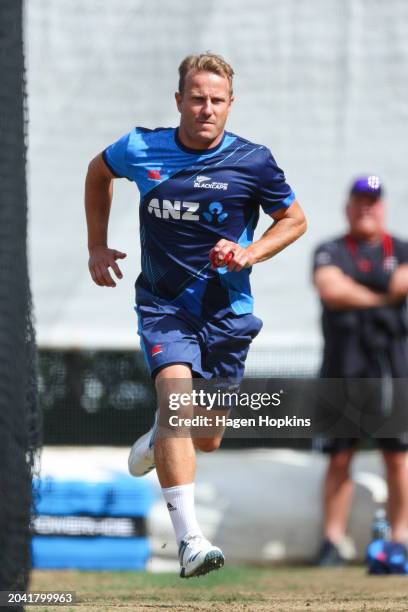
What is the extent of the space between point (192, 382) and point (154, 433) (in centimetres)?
44

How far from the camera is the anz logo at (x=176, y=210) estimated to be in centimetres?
522

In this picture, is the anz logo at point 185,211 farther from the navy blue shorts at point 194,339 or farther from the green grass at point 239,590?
the green grass at point 239,590

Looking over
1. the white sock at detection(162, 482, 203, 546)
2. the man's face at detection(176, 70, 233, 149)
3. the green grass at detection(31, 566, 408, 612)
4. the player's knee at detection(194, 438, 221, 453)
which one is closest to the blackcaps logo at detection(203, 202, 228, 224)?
the man's face at detection(176, 70, 233, 149)

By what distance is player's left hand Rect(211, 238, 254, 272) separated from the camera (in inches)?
190

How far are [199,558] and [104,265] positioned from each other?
→ 52.0 inches

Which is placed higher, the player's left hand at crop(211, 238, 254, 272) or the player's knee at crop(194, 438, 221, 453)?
the player's left hand at crop(211, 238, 254, 272)

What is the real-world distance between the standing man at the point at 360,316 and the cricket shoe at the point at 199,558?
8.92ft

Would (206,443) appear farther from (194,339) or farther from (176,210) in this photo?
(176,210)

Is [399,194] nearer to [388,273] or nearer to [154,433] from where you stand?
[388,273]

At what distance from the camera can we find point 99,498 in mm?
7801

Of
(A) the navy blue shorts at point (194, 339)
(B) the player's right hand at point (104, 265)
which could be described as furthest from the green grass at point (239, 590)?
(B) the player's right hand at point (104, 265)

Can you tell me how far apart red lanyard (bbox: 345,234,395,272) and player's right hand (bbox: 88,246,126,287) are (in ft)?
8.20

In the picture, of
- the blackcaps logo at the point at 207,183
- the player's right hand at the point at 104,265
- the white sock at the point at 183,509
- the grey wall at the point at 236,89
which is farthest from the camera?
the grey wall at the point at 236,89

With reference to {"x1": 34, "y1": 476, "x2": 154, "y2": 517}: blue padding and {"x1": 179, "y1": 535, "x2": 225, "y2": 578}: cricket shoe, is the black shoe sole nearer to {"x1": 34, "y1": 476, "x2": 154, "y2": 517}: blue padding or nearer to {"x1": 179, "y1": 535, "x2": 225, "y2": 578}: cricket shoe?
{"x1": 179, "y1": 535, "x2": 225, "y2": 578}: cricket shoe
